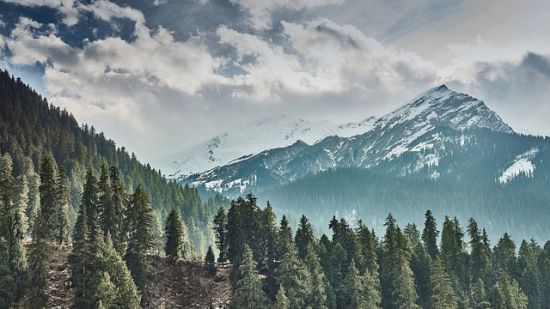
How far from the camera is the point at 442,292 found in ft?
346

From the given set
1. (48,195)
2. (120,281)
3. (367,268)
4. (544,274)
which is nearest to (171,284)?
(120,281)

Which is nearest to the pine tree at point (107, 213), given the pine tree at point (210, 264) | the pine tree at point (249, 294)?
the pine tree at point (210, 264)

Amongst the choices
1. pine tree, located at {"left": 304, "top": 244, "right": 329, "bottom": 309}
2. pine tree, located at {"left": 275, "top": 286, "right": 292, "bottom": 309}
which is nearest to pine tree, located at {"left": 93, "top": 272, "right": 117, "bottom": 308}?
pine tree, located at {"left": 275, "top": 286, "right": 292, "bottom": 309}

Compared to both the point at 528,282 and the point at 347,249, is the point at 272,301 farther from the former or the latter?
the point at 528,282

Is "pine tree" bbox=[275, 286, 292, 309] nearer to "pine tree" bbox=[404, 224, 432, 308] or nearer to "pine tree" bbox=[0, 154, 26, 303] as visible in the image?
"pine tree" bbox=[404, 224, 432, 308]

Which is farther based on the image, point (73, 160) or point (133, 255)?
point (73, 160)

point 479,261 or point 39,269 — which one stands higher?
point 479,261

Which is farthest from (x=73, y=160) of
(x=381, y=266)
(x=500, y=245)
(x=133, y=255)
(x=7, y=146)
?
(x=500, y=245)

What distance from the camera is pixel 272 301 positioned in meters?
102

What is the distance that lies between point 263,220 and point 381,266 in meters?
26.2

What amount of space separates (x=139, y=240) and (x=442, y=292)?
56184 millimetres

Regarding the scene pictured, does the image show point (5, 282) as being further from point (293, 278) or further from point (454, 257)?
point (454, 257)

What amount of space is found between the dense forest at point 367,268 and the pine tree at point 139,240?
16536 mm

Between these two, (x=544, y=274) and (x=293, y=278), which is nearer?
(x=293, y=278)
